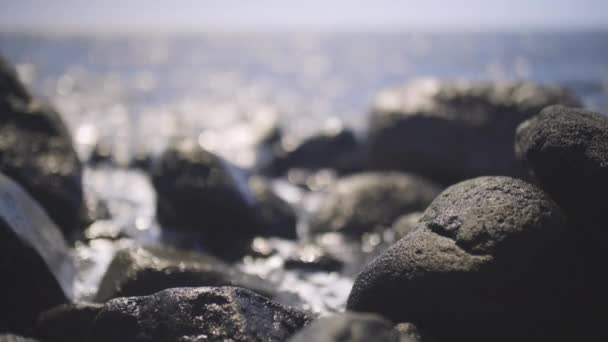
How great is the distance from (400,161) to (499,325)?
5.92 meters

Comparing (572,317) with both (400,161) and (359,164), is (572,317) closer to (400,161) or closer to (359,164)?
(400,161)

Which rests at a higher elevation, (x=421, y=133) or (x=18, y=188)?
(x=421, y=133)

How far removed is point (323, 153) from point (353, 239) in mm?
4366

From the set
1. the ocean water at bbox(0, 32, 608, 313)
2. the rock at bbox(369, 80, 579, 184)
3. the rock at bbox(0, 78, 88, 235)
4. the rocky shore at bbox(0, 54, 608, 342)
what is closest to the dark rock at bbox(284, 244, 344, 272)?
the rocky shore at bbox(0, 54, 608, 342)

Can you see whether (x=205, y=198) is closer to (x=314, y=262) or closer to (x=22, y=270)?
(x=314, y=262)

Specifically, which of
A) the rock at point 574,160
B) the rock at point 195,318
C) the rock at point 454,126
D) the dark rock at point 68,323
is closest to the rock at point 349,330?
the rock at point 195,318

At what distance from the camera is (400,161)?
8.95 metres

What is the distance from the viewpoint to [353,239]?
23.3 feet

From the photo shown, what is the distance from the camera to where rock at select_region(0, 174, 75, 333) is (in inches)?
167

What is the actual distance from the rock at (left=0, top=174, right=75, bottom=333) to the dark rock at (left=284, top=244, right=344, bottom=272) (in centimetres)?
250

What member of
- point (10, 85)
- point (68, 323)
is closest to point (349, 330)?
point (68, 323)

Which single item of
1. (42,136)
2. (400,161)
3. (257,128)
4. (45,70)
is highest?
(45,70)

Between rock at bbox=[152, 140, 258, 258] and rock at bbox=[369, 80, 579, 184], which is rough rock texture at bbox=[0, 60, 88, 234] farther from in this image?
rock at bbox=[369, 80, 579, 184]

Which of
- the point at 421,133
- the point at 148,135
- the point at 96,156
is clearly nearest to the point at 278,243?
the point at 421,133
